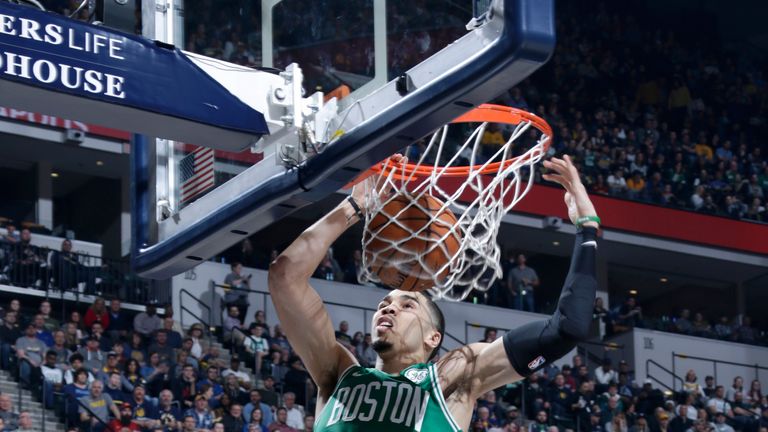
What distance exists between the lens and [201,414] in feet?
41.4

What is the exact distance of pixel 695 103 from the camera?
967 inches

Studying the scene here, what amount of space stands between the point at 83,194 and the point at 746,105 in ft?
39.8

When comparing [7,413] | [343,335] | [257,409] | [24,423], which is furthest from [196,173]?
[343,335]

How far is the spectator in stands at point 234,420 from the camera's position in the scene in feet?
42.3

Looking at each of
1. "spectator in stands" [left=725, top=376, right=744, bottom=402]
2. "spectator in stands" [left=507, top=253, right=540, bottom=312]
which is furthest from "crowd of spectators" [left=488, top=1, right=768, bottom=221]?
"spectator in stands" [left=725, top=376, right=744, bottom=402]

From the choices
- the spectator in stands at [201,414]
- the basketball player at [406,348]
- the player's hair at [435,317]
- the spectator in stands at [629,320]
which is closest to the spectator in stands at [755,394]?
the spectator in stands at [629,320]

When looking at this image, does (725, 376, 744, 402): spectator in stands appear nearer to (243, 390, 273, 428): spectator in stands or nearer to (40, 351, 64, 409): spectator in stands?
(243, 390, 273, 428): spectator in stands

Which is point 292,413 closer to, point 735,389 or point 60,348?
point 60,348

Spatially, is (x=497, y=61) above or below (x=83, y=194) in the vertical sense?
below

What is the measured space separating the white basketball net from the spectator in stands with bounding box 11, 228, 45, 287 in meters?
11.3

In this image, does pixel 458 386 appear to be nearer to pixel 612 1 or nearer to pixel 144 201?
pixel 144 201

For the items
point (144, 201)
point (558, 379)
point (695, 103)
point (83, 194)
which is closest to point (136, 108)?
point (144, 201)

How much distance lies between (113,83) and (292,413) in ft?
31.5

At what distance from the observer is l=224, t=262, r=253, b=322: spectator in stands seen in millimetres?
16594
